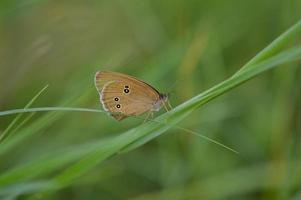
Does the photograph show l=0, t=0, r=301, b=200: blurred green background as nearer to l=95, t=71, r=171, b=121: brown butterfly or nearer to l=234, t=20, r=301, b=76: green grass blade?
l=95, t=71, r=171, b=121: brown butterfly

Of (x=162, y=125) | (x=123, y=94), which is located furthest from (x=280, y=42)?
(x=123, y=94)

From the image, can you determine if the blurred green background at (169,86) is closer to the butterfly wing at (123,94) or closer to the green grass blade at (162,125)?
the butterfly wing at (123,94)

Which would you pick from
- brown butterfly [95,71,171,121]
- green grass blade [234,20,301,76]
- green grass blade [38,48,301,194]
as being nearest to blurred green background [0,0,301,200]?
brown butterfly [95,71,171,121]

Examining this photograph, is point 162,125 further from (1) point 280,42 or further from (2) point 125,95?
(2) point 125,95

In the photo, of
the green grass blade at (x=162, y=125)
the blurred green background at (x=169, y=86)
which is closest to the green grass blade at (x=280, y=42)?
the green grass blade at (x=162, y=125)

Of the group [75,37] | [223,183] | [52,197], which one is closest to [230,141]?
[223,183]

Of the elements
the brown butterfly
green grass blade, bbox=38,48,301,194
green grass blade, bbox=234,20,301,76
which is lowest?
green grass blade, bbox=38,48,301,194

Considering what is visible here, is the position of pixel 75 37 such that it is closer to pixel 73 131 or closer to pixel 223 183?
pixel 73 131

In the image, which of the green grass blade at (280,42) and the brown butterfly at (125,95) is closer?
the green grass blade at (280,42)
